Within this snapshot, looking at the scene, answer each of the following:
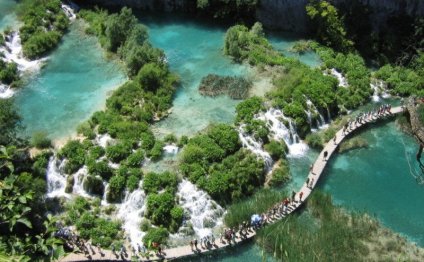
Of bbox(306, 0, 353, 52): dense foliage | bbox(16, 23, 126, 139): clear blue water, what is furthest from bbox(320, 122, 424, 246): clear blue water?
bbox(16, 23, 126, 139): clear blue water

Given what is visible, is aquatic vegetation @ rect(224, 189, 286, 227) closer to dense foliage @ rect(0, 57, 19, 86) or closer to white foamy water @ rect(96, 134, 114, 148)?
white foamy water @ rect(96, 134, 114, 148)

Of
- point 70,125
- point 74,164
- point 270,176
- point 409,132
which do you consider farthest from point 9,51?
point 409,132

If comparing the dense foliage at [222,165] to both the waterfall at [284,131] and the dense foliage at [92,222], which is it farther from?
the dense foliage at [92,222]

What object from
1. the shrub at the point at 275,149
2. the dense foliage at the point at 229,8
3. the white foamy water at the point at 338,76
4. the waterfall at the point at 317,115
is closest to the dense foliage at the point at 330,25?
the white foamy water at the point at 338,76

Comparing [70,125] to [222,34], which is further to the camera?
[222,34]

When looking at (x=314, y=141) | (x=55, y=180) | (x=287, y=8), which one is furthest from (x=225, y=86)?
(x=55, y=180)

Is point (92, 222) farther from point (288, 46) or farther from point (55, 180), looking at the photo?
point (288, 46)

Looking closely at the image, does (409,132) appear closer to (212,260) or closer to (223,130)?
(223,130)
